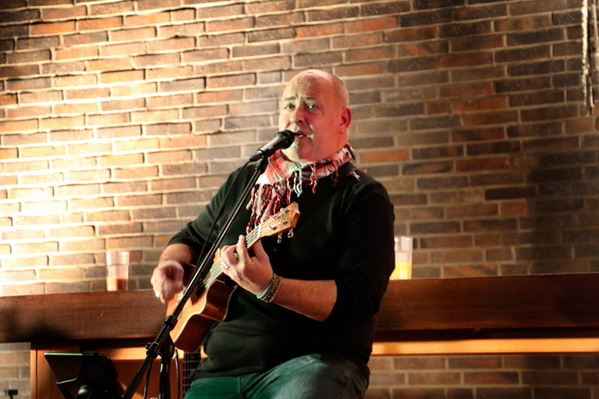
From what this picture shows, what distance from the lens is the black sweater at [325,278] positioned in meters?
2.12

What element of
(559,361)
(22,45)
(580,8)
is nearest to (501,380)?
(559,361)

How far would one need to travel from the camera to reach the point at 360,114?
151 inches

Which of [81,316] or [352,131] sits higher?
[352,131]

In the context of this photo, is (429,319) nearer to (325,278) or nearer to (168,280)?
(325,278)

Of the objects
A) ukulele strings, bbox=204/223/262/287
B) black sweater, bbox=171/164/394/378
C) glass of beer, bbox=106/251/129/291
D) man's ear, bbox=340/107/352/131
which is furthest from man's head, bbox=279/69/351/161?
glass of beer, bbox=106/251/129/291

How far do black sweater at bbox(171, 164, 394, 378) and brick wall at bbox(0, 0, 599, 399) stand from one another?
1481 mm

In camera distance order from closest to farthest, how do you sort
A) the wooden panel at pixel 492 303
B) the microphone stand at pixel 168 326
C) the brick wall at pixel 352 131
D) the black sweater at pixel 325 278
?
the microphone stand at pixel 168 326
the black sweater at pixel 325 278
the wooden panel at pixel 492 303
the brick wall at pixel 352 131

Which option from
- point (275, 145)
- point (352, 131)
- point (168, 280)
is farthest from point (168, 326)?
point (352, 131)

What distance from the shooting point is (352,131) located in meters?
3.85

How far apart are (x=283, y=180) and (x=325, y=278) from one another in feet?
1.09

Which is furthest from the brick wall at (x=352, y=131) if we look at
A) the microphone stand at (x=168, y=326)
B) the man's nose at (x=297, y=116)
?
the microphone stand at (x=168, y=326)

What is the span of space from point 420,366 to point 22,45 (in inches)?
104

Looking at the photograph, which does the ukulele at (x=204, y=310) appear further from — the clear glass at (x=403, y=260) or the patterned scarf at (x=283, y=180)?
the clear glass at (x=403, y=260)

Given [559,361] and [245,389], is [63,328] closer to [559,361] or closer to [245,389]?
[245,389]
